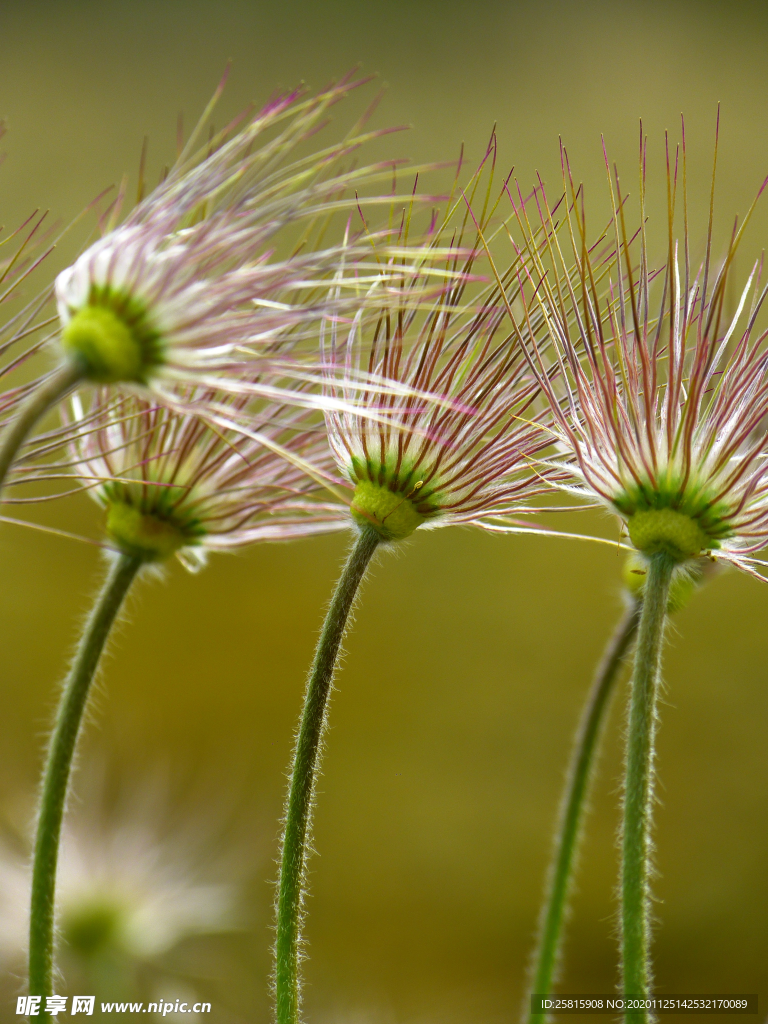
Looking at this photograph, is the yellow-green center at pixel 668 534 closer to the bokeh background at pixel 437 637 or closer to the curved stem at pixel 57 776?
the curved stem at pixel 57 776

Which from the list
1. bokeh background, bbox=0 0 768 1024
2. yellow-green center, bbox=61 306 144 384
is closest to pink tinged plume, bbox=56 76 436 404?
yellow-green center, bbox=61 306 144 384

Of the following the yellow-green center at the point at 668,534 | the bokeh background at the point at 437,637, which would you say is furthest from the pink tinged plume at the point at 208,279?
the bokeh background at the point at 437,637

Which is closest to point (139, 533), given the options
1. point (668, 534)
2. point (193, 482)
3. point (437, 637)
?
point (193, 482)

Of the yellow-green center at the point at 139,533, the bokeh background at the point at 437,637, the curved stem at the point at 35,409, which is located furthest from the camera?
the bokeh background at the point at 437,637

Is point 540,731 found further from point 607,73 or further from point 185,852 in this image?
point 607,73

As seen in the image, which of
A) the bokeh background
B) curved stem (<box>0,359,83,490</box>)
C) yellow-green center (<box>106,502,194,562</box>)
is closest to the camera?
curved stem (<box>0,359,83,490</box>)

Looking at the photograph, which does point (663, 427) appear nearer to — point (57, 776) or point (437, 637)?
point (57, 776)

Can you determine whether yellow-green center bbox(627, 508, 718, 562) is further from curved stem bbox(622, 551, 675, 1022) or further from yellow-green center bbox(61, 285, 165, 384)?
yellow-green center bbox(61, 285, 165, 384)
